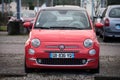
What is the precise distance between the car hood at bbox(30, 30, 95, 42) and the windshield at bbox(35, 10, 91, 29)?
38 cm

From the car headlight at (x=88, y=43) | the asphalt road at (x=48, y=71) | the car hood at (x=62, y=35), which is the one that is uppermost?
the car hood at (x=62, y=35)

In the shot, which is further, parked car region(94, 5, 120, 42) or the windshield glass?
the windshield glass

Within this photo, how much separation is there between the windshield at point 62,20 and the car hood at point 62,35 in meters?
0.38

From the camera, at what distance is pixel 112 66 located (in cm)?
1102

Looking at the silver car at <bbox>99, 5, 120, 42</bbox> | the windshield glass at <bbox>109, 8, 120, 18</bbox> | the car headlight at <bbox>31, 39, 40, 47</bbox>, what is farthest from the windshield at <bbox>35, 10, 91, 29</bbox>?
the windshield glass at <bbox>109, 8, 120, 18</bbox>

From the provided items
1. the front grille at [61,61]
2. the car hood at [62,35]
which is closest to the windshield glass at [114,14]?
the car hood at [62,35]

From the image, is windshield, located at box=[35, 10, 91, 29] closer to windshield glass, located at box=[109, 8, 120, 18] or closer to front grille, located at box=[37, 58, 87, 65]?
front grille, located at box=[37, 58, 87, 65]

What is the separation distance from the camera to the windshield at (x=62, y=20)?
10.5 metres

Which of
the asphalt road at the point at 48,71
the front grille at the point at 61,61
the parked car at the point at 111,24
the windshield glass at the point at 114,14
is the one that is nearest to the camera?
the asphalt road at the point at 48,71

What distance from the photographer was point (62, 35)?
32.2 feet

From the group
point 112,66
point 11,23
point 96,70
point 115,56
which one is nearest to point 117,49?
point 115,56

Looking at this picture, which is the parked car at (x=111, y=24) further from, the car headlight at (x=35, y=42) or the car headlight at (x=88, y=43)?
the car headlight at (x=35, y=42)

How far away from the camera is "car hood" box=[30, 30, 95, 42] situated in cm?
967

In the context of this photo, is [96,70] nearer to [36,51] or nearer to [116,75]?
[116,75]
